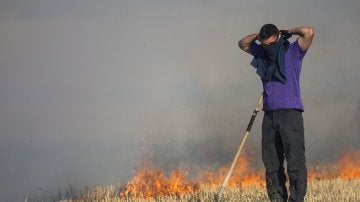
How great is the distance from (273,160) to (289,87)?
106cm

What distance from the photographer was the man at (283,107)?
331 inches

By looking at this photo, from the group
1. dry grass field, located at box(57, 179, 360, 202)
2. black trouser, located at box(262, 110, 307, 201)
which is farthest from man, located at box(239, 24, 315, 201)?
dry grass field, located at box(57, 179, 360, 202)

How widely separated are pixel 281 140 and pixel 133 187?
5395mm

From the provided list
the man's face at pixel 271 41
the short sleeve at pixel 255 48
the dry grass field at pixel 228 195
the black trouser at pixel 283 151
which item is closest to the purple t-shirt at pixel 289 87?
the black trouser at pixel 283 151

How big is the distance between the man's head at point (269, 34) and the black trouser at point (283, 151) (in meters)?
0.97

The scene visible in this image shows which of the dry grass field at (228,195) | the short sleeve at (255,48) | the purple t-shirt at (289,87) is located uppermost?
the short sleeve at (255,48)

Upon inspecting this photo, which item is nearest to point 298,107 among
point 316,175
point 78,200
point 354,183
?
point 78,200

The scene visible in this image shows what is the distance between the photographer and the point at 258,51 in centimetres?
892

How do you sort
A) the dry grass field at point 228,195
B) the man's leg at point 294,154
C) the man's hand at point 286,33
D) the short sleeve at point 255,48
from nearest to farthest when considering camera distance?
the man's leg at point 294,154, the man's hand at point 286,33, the short sleeve at point 255,48, the dry grass field at point 228,195

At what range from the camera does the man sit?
841 centimetres

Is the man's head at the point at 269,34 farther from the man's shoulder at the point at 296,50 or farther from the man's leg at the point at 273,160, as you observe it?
the man's leg at the point at 273,160

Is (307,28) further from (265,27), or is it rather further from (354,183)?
(354,183)

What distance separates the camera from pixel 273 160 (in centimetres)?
866

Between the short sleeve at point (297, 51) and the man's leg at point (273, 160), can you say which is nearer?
the short sleeve at point (297, 51)
